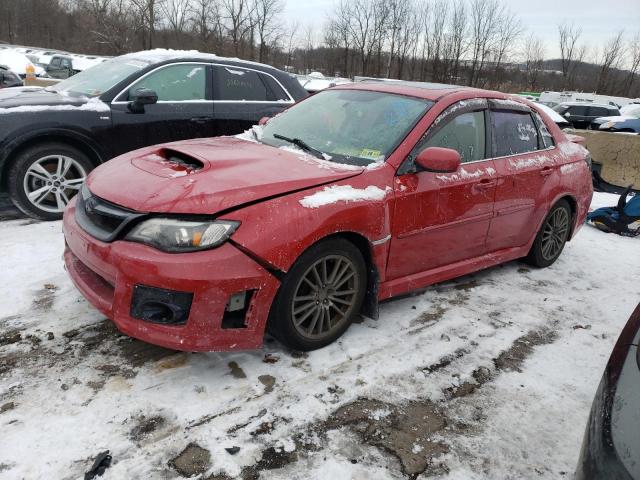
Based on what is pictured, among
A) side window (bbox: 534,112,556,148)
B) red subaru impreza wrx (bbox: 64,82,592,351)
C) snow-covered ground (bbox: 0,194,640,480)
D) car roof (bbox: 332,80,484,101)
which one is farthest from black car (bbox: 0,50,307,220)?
side window (bbox: 534,112,556,148)

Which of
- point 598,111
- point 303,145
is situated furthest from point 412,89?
point 598,111

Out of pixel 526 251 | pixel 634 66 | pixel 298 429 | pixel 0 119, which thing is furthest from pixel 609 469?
pixel 634 66

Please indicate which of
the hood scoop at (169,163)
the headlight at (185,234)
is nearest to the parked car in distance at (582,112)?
the hood scoop at (169,163)

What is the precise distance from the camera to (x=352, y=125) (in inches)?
146

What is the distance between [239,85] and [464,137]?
11.2 feet

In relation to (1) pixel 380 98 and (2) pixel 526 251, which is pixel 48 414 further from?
(2) pixel 526 251

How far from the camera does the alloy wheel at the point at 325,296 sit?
9.77 ft

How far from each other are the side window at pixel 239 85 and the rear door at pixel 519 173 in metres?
3.23

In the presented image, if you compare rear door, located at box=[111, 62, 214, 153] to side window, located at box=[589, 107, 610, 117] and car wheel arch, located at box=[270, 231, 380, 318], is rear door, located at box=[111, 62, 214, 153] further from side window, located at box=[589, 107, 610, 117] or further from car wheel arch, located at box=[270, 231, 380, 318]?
side window, located at box=[589, 107, 610, 117]

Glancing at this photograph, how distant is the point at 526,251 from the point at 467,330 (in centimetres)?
147

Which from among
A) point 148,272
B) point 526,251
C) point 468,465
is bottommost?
point 468,465

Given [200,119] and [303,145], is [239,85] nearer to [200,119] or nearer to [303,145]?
[200,119]

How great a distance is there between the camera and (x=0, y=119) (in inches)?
185

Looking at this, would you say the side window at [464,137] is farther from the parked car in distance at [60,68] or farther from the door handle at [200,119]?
the parked car in distance at [60,68]
